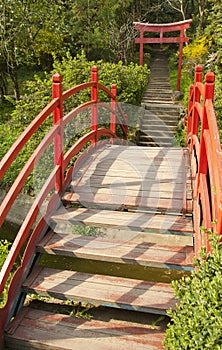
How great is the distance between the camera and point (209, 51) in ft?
35.9

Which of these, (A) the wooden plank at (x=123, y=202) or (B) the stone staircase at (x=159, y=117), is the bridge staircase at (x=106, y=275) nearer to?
(A) the wooden plank at (x=123, y=202)

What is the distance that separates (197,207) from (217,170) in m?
1.11

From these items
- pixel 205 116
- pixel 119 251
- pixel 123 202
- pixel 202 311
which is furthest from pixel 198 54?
pixel 202 311

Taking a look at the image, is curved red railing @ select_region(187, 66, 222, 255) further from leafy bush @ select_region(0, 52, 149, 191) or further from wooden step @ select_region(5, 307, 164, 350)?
leafy bush @ select_region(0, 52, 149, 191)

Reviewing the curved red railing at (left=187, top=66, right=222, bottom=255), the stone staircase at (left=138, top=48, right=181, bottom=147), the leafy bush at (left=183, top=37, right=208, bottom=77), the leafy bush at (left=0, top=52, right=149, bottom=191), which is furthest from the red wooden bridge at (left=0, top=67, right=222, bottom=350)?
the leafy bush at (left=183, top=37, right=208, bottom=77)

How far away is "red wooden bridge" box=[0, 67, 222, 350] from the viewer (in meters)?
2.39

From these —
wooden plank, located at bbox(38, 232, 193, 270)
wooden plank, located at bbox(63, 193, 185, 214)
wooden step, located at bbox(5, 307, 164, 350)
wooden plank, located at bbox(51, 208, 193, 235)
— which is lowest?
wooden step, located at bbox(5, 307, 164, 350)

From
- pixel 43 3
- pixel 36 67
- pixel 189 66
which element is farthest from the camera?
pixel 36 67

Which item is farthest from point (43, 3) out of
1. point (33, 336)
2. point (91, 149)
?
point (33, 336)

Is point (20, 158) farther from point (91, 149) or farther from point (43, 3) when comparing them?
point (43, 3)

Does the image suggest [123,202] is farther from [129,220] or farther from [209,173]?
[209,173]

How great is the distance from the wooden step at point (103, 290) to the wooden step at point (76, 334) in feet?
0.46

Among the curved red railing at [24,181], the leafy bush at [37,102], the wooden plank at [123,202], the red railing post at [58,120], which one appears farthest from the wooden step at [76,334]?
the leafy bush at [37,102]

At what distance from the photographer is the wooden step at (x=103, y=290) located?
2477mm
